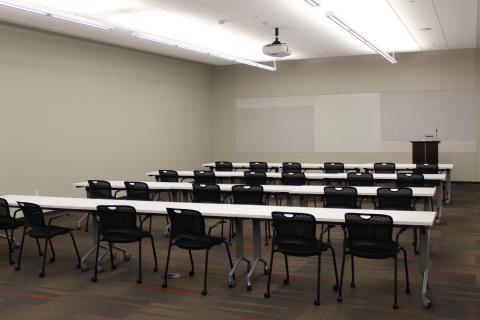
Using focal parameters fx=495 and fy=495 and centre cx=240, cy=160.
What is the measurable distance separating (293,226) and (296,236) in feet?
0.32

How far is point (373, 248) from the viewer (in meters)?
4.36

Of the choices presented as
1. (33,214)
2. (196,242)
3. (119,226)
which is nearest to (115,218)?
(119,226)

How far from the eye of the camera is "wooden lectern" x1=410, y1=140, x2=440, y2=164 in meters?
11.8

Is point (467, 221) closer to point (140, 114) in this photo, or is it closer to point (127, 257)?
point (127, 257)

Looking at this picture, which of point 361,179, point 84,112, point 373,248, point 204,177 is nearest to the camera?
point 373,248

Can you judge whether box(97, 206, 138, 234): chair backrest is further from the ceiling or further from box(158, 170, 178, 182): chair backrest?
box(158, 170, 178, 182): chair backrest

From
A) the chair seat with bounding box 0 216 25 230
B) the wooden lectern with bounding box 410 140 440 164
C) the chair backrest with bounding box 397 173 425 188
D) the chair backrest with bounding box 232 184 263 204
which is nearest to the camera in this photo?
the chair seat with bounding box 0 216 25 230

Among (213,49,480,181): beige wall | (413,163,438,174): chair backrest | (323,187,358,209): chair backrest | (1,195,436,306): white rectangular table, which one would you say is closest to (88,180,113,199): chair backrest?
(1,195,436,306): white rectangular table

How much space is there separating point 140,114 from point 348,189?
734 centimetres

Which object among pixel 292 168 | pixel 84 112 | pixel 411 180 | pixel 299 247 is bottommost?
pixel 299 247

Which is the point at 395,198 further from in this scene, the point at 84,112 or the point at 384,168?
the point at 84,112

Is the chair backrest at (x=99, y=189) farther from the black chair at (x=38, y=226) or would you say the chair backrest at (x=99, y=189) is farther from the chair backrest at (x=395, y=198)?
the chair backrest at (x=395, y=198)

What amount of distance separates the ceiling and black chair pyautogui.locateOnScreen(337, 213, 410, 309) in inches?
176

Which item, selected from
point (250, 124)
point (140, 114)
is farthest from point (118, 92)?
point (250, 124)
